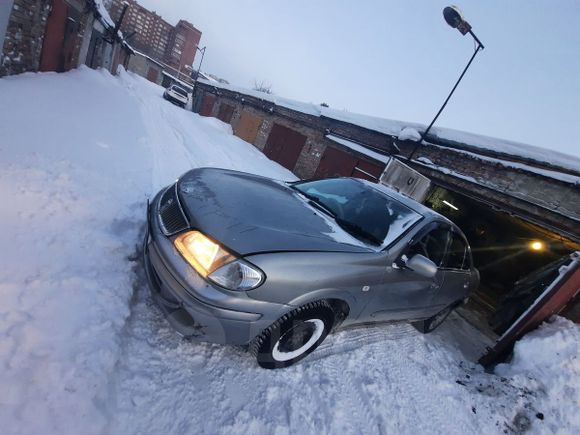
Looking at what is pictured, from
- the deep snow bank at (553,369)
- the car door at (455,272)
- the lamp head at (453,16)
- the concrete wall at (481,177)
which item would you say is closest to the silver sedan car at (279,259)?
the car door at (455,272)

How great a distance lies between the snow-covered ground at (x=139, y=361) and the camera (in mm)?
1876

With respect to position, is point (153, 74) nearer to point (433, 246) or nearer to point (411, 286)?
point (433, 246)

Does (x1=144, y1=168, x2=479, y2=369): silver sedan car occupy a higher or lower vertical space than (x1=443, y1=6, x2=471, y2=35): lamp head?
lower

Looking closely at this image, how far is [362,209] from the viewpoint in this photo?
337cm

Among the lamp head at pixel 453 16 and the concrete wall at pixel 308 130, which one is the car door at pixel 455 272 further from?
the concrete wall at pixel 308 130

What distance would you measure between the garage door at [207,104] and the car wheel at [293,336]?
2462 centimetres

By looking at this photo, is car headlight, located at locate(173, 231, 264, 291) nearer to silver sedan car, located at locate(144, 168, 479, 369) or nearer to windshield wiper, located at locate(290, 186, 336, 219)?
silver sedan car, located at locate(144, 168, 479, 369)

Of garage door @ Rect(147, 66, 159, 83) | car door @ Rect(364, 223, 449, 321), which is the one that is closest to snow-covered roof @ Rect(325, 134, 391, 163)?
car door @ Rect(364, 223, 449, 321)

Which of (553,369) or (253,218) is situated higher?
(253,218)

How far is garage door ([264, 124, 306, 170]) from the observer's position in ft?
47.1

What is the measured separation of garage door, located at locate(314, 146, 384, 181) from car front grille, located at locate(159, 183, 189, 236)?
26.8ft

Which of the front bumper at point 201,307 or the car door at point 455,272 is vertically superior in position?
the car door at point 455,272

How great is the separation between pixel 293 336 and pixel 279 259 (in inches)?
31.9

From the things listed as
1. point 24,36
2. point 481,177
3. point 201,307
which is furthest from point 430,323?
point 24,36
